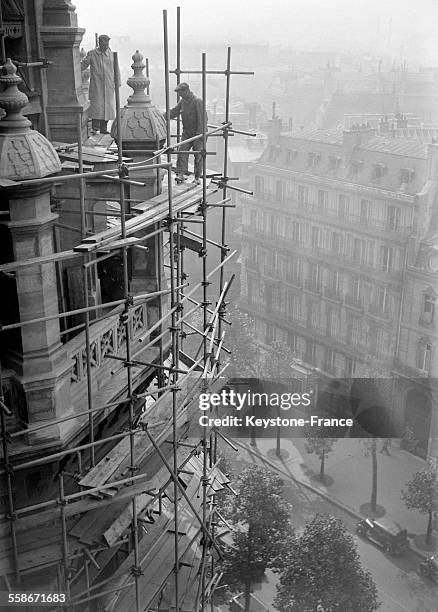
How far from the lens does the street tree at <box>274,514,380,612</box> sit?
1349cm

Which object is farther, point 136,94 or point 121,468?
point 136,94

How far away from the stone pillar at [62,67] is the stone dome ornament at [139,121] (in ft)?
1.78

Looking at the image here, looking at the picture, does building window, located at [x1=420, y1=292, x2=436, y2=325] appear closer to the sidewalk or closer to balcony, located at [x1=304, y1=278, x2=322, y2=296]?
the sidewalk

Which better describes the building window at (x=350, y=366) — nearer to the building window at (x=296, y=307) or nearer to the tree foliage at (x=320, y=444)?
the building window at (x=296, y=307)

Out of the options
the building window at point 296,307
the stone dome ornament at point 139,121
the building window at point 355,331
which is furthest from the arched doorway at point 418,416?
the stone dome ornament at point 139,121

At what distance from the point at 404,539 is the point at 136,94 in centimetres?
1182

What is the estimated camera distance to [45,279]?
5699 mm

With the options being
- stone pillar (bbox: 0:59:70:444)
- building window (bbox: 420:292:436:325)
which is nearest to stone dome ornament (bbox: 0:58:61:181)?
stone pillar (bbox: 0:59:70:444)

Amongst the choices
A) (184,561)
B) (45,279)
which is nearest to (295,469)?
(184,561)

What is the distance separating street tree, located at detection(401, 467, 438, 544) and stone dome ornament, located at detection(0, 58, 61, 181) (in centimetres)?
1248

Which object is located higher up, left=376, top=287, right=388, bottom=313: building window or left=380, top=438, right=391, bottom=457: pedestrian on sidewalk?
left=376, top=287, right=388, bottom=313: building window

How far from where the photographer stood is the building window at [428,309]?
18.1 meters

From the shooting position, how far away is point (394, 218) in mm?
18344

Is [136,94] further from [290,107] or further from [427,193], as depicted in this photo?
[290,107]
